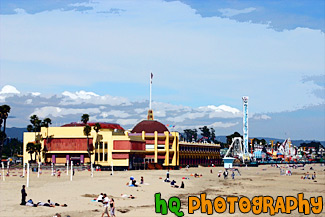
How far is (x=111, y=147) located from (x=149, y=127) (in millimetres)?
19844

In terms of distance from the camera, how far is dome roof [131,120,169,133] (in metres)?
131

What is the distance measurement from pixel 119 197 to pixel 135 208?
24.4ft

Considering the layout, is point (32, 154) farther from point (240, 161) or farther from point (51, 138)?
point (240, 161)

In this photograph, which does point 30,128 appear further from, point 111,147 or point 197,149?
point 197,149

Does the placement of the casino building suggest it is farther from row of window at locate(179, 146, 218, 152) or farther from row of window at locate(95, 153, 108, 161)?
row of window at locate(179, 146, 218, 152)

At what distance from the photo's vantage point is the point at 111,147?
377 feet

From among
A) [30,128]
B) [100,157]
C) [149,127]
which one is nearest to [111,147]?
[100,157]

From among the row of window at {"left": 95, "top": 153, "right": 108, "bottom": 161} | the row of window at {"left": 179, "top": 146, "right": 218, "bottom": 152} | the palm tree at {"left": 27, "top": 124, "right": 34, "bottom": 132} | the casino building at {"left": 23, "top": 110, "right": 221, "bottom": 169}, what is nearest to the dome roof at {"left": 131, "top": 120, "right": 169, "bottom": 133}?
the casino building at {"left": 23, "top": 110, "right": 221, "bottom": 169}

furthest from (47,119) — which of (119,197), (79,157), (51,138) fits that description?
(119,197)

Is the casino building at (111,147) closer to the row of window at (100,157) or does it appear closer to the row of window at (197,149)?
the row of window at (100,157)

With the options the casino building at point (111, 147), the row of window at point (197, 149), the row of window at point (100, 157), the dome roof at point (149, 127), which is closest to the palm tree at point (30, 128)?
the casino building at point (111, 147)

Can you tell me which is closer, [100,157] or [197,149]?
[100,157]

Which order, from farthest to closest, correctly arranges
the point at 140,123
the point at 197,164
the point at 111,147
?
the point at 197,164, the point at 140,123, the point at 111,147

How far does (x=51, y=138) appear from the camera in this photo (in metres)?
118
